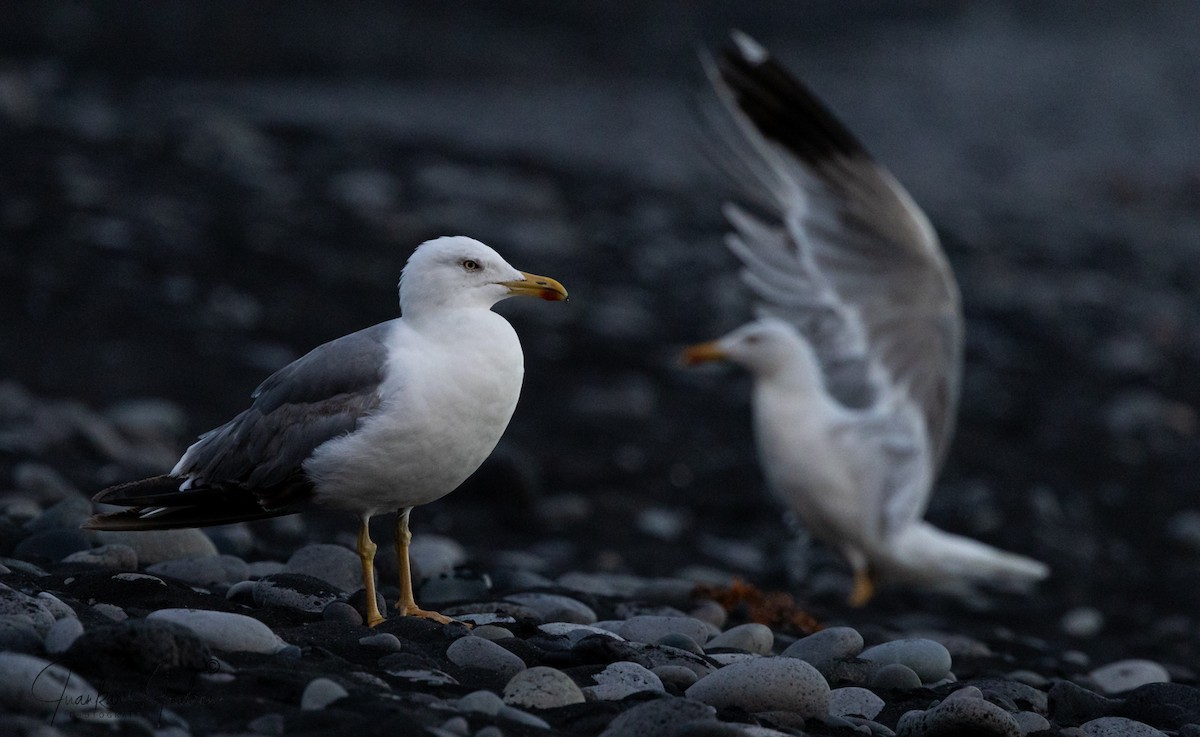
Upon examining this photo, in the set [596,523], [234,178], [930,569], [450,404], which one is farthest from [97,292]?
[450,404]

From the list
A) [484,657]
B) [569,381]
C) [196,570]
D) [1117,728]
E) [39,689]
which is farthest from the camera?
[569,381]

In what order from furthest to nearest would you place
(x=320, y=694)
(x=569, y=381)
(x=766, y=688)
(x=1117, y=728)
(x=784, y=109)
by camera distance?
(x=569, y=381) → (x=784, y=109) → (x=1117, y=728) → (x=766, y=688) → (x=320, y=694)

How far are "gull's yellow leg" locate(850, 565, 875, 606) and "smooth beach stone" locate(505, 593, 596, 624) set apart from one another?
272 centimetres

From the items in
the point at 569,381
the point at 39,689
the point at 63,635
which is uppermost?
the point at 569,381

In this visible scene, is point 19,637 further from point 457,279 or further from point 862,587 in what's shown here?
point 862,587

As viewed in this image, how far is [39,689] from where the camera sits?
2893mm

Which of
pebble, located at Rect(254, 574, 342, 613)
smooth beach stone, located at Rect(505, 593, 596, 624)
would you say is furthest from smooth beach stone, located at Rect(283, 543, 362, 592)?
smooth beach stone, located at Rect(505, 593, 596, 624)

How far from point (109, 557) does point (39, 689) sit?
4.91 feet

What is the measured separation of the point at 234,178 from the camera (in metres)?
11.5

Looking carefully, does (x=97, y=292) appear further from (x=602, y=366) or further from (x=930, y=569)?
(x=930, y=569)

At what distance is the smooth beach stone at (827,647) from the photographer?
414 cm

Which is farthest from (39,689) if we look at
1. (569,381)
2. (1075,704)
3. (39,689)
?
(569,381)

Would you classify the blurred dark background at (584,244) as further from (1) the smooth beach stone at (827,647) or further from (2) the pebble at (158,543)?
(1) the smooth beach stone at (827,647)

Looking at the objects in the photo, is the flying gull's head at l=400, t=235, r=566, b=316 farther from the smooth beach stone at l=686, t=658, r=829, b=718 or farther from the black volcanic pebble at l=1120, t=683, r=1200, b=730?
the black volcanic pebble at l=1120, t=683, r=1200, b=730
